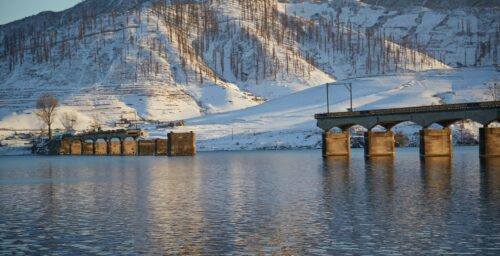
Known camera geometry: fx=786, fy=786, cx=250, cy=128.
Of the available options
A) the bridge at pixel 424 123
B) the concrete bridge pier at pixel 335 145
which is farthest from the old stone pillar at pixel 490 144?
the concrete bridge pier at pixel 335 145

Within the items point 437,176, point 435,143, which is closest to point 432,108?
point 435,143

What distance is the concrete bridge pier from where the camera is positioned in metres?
147

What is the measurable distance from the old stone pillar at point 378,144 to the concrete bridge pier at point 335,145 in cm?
651

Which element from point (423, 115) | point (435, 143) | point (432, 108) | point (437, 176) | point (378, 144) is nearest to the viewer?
point (437, 176)

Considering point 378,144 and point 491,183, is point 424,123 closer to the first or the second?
point 378,144

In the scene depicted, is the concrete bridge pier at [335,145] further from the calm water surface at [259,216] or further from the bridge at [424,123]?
the calm water surface at [259,216]

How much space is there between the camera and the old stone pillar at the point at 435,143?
129m

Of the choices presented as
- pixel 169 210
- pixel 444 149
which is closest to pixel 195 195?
pixel 169 210

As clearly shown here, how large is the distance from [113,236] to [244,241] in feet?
25.6

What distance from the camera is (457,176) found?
282ft

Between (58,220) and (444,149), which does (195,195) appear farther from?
(444,149)

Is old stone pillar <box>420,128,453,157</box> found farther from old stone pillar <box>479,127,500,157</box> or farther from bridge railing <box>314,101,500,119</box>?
old stone pillar <box>479,127,500,157</box>

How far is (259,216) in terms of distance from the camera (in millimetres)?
52438

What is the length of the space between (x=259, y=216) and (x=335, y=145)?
316 ft
